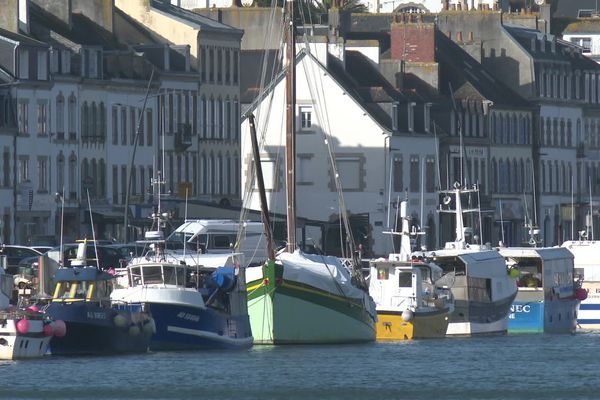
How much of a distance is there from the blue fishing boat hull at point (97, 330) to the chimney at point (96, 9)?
63513 millimetres

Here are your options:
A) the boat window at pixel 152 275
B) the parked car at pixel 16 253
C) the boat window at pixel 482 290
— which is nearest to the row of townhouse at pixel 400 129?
the parked car at pixel 16 253

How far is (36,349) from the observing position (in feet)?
324

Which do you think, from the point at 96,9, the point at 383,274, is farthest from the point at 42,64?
the point at 383,274

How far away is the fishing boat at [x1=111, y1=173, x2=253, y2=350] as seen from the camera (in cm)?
10225

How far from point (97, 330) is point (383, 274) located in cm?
2012

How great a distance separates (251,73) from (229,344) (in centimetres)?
7821

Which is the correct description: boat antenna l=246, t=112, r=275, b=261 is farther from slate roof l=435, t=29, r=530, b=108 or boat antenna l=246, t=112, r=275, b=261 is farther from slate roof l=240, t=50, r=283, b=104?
slate roof l=435, t=29, r=530, b=108

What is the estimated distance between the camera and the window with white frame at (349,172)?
588 feet

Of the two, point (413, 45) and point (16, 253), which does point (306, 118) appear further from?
point (16, 253)

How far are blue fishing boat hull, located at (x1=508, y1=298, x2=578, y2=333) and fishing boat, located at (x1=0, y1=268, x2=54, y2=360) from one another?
111ft

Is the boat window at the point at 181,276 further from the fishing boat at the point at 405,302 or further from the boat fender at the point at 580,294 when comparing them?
the boat fender at the point at 580,294

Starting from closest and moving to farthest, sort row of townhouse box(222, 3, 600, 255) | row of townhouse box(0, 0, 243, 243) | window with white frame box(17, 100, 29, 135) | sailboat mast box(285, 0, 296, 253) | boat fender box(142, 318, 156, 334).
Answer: boat fender box(142, 318, 156, 334) < sailboat mast box(285, 0, 296, 253) < row of townhouse box(0, 0, 243, 243) < window with white frame box(17, 100, 29, 135) < row of townhouse box(222, 3, 600, 255)

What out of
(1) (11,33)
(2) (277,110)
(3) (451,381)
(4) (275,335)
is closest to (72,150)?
(1) (11,33)

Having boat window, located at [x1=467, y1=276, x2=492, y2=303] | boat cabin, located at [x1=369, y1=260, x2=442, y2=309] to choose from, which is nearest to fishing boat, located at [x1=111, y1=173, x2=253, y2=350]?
boat cabin, located at [x1=369, y1=260, x2=442, y2=309]
